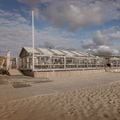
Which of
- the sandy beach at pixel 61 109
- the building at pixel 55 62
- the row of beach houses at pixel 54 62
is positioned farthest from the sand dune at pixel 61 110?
the building at pixel 55 62

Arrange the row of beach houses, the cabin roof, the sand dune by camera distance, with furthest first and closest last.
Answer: the cabin roof → the row of beach houses → the sand dune

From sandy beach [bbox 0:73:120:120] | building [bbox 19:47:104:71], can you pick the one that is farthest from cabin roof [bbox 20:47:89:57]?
sandy beach [bbox 0:73:120:120]

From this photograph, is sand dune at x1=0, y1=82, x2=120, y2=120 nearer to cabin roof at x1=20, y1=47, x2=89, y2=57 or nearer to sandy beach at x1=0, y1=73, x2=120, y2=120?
sandy beach at x1=0, y1=73, x2=120, y2=120

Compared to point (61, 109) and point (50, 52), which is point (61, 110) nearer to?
point (61, 109)

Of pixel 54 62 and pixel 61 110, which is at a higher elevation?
pixel 54 62

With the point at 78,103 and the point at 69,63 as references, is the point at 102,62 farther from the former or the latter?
the point at 78,103

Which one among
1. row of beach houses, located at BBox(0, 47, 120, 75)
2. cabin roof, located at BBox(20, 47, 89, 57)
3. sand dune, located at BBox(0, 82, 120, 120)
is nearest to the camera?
sand dune, located at BBox(0, 82, 120, 120)

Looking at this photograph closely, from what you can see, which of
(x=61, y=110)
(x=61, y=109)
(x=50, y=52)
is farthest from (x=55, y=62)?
(x=61, y=110)

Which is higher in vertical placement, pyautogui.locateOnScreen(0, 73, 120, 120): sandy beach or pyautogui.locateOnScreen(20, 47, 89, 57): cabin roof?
pyautogui.locateOnScreen(20, 47, 89, 57): cabin roof

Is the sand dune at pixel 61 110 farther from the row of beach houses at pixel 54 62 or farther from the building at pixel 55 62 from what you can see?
the building at pixel 55 62

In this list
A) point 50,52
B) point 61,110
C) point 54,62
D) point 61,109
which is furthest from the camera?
point 50,52

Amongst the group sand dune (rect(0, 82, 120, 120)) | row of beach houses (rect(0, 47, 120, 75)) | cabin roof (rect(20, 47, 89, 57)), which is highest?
cabin roof (rect(20, 47, 89, 57))

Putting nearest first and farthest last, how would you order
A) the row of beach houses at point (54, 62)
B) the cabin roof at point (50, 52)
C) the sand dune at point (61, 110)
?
1. the sand dune at point (61, 110)
2. the row of beach houses at point (54, 62)
3. the cabin roof at point (50, 52)

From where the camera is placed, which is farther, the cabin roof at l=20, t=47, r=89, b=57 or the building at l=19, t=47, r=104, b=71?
the cabin roof at l=20, t=47, r=89, b=57
